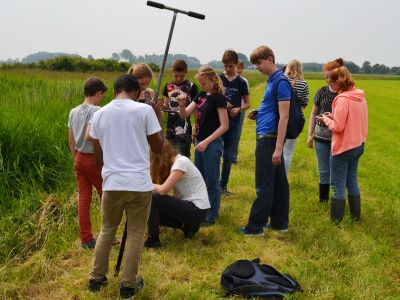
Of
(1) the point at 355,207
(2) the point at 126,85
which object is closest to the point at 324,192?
(1) the point at 355,207

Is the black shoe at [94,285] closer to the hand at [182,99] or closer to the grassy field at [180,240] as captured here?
the grassy field at [180,240]

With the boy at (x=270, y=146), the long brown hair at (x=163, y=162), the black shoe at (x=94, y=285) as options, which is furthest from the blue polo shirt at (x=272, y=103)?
the black shoe at (x=94, y=285)

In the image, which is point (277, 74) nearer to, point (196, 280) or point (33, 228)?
point (196, 280)

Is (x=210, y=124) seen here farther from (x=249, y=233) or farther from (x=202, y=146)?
(x=249, y=233)

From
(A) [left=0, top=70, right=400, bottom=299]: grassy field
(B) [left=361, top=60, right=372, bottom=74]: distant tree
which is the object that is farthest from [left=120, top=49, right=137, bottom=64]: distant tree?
(B) [left=361, top=60, right=372, bottom=74]: distant tree

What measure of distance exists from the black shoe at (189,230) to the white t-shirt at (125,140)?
141 centimetres

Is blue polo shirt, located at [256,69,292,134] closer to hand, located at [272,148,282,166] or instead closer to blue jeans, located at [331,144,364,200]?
hand, located at [272,148,282,166]

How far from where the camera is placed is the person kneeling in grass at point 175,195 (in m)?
3.96

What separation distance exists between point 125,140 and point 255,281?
1.47 m

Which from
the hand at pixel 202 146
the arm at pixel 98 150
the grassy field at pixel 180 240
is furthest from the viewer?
the hand at pixel 202 146

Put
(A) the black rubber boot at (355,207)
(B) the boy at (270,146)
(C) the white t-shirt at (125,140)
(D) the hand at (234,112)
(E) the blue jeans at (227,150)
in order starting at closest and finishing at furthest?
(C) the white t-shirt at (125,140), (B) the boy at (270,146), (A) the black rubber boot at (355,207), (D) the hand at (234,112), (E) the blue jeans at (227,150)

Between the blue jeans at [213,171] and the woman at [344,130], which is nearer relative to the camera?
the woman at [344,130]

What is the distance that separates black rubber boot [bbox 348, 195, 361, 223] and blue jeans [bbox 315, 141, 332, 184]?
529mm

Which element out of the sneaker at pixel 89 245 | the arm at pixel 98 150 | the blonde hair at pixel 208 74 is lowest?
the sneaker at pixel 89 245
